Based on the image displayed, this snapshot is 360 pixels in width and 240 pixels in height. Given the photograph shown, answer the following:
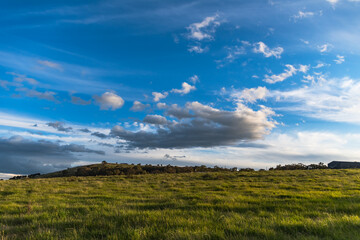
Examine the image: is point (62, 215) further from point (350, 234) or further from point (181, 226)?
point (350, 234)

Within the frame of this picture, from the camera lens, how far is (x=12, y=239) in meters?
5.53

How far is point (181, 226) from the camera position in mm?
5945

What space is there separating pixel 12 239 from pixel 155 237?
351 cm

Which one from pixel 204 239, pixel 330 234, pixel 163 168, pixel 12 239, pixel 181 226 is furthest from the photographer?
pixel 163 168

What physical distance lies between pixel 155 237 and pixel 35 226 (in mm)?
4012

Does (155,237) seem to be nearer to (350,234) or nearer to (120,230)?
(120,230)

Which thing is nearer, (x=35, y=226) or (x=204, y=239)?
(x=204, y=239)

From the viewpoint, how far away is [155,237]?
16.9ft

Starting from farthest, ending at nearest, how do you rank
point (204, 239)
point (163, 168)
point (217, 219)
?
point (163, 168) < point (217, 219) < point (204, 239)

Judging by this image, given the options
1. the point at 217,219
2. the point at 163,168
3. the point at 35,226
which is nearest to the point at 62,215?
the point at 35,226

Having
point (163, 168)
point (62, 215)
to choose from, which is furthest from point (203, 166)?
point (62, 215)

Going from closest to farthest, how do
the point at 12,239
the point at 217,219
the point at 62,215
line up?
the point at 12,239, the point at 217,219, the point at 62,215

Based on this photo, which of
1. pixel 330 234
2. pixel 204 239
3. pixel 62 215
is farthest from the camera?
pixel 62 215

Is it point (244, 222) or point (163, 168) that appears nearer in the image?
point (244, 222)
